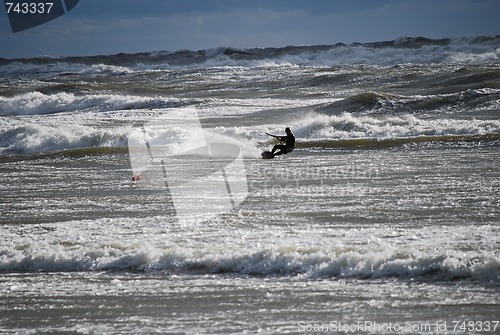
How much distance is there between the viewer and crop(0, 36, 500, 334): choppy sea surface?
7.43m

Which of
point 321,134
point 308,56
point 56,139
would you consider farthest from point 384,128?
point 308,56

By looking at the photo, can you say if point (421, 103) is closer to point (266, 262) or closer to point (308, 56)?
point (266, 262)

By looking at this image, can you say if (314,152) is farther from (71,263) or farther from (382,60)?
(382,60)

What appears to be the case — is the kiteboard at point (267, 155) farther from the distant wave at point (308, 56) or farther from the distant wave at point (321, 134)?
the distant wave at point (308, 56)

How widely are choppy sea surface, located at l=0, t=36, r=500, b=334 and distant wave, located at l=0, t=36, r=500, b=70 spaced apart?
45578mm

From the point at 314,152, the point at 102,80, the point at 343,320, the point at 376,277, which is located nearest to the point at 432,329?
the point at 343,320

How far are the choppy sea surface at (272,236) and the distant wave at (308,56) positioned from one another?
4558 cm

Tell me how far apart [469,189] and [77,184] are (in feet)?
27.6

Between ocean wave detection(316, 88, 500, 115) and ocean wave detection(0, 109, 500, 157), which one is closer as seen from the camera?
ocean wave detection(0, 109, 500, 157)

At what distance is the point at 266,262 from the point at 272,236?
137 centimetres

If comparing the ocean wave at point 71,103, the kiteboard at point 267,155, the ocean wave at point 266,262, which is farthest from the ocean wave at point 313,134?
the ocean wave at point 71,103

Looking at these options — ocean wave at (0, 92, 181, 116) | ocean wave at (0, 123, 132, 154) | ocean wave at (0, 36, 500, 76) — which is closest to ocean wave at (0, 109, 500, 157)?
ocean wave at (0, 123, 132, 154)

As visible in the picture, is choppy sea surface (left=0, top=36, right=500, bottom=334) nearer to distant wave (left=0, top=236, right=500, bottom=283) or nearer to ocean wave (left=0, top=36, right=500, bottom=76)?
distant wave (left=0, top=236, right=500, bottom=283)

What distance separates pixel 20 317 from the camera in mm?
7688
